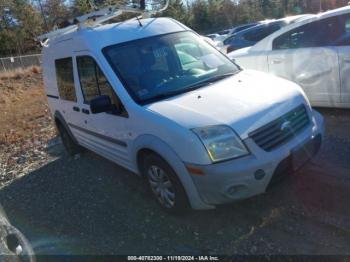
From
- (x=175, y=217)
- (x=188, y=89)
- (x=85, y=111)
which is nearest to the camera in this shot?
(x=175, y=217)

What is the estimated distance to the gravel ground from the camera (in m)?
3.46

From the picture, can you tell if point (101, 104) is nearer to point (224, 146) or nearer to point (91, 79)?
point (91, 79)

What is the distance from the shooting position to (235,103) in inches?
146

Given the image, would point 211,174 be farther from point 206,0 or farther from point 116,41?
point 206,0

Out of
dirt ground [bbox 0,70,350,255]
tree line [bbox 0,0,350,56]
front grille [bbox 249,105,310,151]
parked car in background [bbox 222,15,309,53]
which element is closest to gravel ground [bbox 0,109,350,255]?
dirt ground [bbox 0,70,350,255]

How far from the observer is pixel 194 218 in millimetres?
3980

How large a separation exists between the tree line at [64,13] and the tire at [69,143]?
3945cm

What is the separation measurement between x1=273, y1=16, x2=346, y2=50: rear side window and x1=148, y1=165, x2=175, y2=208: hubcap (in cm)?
329

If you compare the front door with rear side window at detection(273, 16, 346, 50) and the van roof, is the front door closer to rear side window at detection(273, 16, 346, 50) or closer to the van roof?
the van roof

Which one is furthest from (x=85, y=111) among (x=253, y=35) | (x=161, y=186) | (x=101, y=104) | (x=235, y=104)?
(x=253, y=35)

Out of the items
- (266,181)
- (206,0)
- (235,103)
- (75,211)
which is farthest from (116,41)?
(206,0)

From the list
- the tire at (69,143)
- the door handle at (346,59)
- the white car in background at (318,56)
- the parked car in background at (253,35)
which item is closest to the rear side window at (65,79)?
the tire at (69,143)

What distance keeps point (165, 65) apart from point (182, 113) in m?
1.03

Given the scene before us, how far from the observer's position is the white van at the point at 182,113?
11.1 ft
